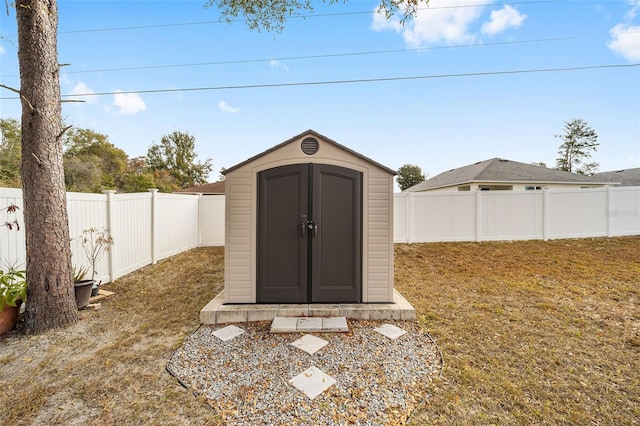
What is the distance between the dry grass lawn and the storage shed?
2.79ft

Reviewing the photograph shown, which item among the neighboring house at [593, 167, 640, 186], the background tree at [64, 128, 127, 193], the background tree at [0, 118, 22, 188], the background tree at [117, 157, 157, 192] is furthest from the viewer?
the background tree at [117, 157, 157, 192]

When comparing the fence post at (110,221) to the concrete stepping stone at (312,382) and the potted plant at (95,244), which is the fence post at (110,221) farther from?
the concrete stepping stone at (312,382)

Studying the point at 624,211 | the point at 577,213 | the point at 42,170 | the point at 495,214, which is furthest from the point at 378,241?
the point at 624,211

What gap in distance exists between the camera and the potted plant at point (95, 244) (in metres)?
4.05

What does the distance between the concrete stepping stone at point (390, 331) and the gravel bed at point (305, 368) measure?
0.06 m

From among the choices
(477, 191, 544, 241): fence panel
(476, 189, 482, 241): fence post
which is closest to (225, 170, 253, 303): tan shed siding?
(476, 189, 482, 241): fence post

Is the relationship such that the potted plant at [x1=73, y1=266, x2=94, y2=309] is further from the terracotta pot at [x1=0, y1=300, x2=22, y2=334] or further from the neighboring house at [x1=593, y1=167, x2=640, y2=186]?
the neighboring house at [x1=593, y1=167, x2=640, y2=186]

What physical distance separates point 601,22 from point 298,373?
11.4m

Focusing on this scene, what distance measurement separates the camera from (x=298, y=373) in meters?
2.11

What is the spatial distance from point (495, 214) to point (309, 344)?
7713 mm

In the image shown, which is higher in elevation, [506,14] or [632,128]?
[506,14]

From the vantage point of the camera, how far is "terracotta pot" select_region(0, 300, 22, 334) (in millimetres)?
2762

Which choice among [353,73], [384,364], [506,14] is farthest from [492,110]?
[384,364]

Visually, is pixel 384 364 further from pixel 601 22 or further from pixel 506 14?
pixel 601 22
